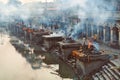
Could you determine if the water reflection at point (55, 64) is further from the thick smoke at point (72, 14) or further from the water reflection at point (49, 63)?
the thick smoke at point (72, 14)

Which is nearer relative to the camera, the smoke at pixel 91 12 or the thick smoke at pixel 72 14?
the smoke at pixel 91 12

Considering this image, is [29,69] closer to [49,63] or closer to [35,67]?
[35,67]

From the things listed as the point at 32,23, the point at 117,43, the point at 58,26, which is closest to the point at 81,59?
the point at 117,43

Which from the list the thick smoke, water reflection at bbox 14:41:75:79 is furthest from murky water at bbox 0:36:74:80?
the thick smoke

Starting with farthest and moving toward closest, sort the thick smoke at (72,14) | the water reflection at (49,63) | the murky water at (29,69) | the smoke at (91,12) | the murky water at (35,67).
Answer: the thick smoke at (72,14) < the smoke at (91,12) < the water reflection at (49,63) < the murky water at (29,69) < the murky water at (35,67)

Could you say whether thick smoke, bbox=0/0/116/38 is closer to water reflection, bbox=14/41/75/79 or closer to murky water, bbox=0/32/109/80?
water reflection, bbox=14/41/75/79

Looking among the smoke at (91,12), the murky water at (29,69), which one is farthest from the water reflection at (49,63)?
the smoke at (91,12)

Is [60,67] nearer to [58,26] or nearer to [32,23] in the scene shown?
[58,26]

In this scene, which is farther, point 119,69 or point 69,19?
point 69,19
